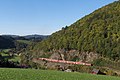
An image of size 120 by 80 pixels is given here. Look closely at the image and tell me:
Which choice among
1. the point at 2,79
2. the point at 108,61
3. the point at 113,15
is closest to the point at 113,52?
the point at 108,61

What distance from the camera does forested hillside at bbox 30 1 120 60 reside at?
11371 centimetres

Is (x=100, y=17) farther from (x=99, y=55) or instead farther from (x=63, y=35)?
(x=99, y=55)

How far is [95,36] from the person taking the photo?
416 ft

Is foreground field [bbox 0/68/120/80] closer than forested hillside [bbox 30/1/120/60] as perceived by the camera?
Yes

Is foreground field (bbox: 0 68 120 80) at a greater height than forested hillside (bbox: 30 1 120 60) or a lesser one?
lesser

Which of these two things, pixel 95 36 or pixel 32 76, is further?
pixel 95 36

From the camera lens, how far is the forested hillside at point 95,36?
113706 mm

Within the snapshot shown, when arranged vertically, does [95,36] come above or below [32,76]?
above

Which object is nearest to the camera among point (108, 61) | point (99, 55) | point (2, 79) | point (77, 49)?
point (2, 79)

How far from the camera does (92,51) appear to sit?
392 ft

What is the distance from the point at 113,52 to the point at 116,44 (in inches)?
260

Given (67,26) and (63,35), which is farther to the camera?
(67,26)

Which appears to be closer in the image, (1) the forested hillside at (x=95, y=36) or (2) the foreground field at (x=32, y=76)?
(2) the foreground field at (x=32, y=76)

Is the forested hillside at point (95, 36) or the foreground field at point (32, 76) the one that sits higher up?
the forested hillside at point (95, 36)
